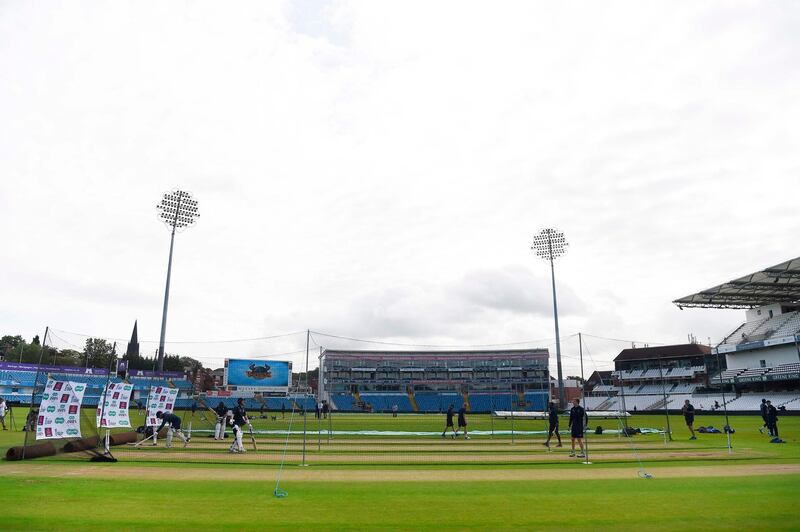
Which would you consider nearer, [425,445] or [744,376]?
[425,445]

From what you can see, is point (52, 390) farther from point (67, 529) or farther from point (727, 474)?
point (727, 474)

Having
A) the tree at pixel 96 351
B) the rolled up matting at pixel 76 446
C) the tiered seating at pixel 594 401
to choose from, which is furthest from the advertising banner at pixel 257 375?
the rolled up matting at pixel 76 446

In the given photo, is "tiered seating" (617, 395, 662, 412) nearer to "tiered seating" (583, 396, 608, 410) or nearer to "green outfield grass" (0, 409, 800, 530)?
"tiered seating" (583, 396, 608, 410)

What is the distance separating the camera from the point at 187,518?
8859 mm

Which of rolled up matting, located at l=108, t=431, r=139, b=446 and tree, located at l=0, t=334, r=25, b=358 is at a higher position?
tree, located at l=0, t=334, r=25, b=358

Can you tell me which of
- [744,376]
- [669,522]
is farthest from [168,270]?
[744,376]

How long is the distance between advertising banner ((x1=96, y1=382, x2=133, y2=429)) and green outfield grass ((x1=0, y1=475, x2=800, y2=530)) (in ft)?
20.5

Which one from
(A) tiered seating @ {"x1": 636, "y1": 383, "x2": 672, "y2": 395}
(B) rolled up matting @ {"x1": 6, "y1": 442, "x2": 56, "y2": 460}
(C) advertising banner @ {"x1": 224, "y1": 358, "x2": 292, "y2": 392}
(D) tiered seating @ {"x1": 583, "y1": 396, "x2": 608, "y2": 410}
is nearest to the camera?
(B) rolled up matting @ {"x1": 6, "y1": 442, "x2": 56, "y2": 460}

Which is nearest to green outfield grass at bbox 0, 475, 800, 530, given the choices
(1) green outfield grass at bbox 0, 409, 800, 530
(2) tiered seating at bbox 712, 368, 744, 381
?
(1) green outfield grass at bbox 0, 409, 800, 530

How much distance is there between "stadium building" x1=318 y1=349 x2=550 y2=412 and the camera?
101 m

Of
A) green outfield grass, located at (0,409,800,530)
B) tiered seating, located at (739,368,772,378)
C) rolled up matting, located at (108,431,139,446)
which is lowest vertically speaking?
green outfield grass, located at (0,409,800,530)

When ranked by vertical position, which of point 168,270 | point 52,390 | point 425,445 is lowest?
point 425,445

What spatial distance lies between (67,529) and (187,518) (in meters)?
1.69

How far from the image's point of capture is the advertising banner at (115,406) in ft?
62.0
